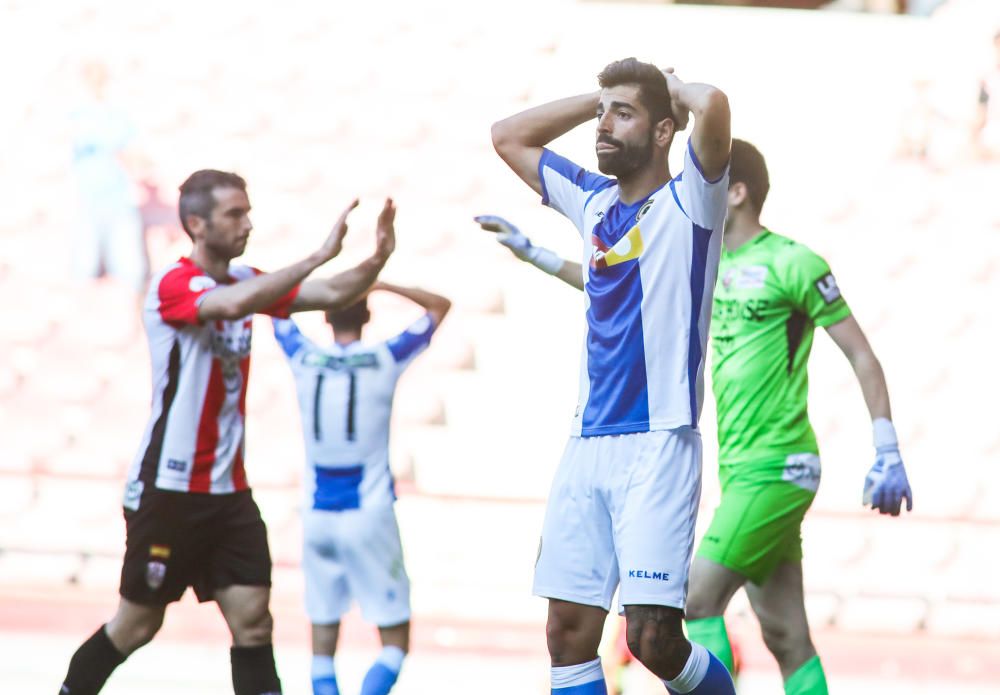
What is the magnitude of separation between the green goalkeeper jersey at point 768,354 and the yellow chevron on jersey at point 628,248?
119cm

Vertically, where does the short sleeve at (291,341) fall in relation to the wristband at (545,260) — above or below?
below

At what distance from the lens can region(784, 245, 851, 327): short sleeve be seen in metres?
4.88

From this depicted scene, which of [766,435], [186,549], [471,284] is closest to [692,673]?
[766,435]

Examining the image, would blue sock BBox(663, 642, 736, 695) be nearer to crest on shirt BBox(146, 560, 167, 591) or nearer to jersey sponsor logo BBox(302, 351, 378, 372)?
crest on shirt BBox(146, 560, 167, 591)

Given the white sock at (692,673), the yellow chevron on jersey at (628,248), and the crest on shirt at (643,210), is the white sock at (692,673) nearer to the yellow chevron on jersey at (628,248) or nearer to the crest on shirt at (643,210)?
the yellow chevron on jersey at (628,248)

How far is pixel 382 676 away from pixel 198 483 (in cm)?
147

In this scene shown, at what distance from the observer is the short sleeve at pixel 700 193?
12.4 feet

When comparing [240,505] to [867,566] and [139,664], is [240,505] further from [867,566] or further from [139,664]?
[867,566]

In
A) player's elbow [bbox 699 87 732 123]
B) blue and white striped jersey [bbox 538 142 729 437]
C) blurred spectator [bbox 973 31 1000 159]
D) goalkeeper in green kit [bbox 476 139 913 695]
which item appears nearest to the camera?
player's elbow [bbox 699 87 732 123]

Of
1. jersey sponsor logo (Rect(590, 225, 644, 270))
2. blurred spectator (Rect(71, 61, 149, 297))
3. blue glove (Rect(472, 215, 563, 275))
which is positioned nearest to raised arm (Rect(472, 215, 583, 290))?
blue glove (Rect(472, 215, 563, 275))

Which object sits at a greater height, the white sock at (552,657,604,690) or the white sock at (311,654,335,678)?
the white sock at (552,657,604,690)

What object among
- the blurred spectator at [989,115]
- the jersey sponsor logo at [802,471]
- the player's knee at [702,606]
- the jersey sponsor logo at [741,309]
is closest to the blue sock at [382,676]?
the player's knee at [702,606]

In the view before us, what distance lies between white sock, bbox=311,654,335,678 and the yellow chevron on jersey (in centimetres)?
263

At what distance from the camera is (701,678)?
153 inches
